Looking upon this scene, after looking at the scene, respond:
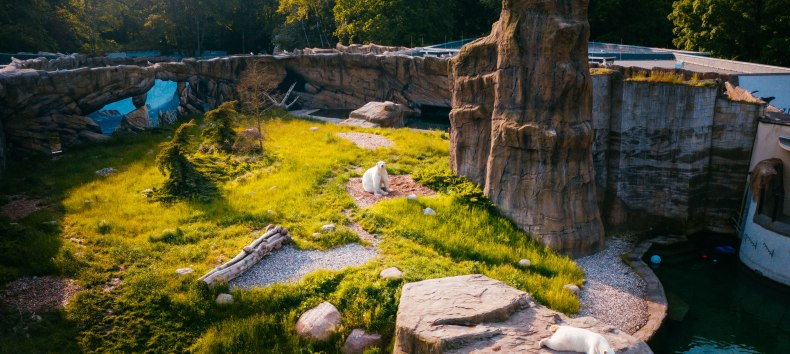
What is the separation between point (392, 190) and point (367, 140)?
23.9 feet

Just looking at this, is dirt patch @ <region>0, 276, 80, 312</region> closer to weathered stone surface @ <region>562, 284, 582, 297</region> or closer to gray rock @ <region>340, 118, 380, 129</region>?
weathered stone surface @ <region>562, 284, 582, 297</region>

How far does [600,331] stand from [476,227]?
6.61 meters

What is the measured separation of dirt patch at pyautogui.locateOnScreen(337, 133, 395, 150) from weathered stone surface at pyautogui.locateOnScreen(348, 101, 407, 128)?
123 inches

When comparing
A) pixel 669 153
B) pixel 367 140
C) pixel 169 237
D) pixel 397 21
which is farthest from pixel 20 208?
pixel 397 21

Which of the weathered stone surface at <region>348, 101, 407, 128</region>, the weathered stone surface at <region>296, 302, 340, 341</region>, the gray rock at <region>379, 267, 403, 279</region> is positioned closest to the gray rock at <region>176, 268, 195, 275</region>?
the weathered stone surface at <region>296, 302, 340, 341</region>

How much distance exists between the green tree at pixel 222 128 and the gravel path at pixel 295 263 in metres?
10.1

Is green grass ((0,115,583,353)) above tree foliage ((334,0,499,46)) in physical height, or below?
below

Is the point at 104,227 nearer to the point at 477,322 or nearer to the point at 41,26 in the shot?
the point at 477,322

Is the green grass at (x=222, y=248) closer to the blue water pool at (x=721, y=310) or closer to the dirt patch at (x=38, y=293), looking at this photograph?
the dirt patch at (x=38, y=293)

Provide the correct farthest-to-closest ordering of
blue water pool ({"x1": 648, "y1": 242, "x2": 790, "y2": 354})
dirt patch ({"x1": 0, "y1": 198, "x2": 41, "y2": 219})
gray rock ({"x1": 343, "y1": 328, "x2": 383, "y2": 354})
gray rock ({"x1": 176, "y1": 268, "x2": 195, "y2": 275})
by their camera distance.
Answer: dirt patch ({"x1": 0, "y1": 198, "x2": 41, "y2": 219}), blue water pool ({"x1": 648, "y1": 242, "x2": 790, "y2": 354}), gray rock ({"x1": 176, "y1": 268, "x2": 195, "y2": 275}), gray rock ({"x1": 343, "y1": 328, "x2": 383, "y2": 354})

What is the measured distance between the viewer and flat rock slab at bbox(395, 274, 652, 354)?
→ 378 inches

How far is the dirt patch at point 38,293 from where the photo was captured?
11938 millimetres

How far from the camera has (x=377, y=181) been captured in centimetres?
1847

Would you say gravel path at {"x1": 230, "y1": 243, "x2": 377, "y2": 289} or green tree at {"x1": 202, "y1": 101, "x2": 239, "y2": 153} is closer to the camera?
gravel path at {"x1": 230, "y1": 243, "x2": 377, "y2": 289}
